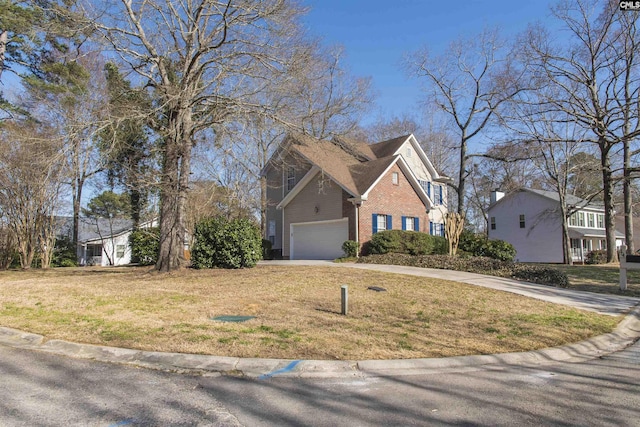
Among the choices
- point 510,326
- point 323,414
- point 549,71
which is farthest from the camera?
point 549,71

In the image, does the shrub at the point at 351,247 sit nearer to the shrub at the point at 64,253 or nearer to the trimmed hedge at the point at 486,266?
the trimmed hedge at the point at 486,266

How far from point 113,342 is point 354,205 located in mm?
17081

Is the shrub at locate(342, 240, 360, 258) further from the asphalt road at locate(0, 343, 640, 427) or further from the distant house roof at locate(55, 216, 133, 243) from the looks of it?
the distant house roof at locate(55, 216, 133, 243)

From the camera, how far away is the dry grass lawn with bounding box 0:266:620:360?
19.4 ft

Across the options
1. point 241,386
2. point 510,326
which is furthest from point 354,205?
point 241,386

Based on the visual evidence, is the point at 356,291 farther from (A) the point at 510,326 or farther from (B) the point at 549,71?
(B) the point at 549,71

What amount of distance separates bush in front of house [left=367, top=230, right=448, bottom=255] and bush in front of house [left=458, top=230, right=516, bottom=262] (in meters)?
1.59

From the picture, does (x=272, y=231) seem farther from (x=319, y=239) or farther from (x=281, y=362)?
(x=281, y=362)

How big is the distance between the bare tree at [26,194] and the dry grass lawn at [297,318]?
27.7ft

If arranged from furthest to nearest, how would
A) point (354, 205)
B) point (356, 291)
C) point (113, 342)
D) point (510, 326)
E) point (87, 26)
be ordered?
point (354, 205), point (87, 26), point (356, 291), point (510, 326), point (113, 342)

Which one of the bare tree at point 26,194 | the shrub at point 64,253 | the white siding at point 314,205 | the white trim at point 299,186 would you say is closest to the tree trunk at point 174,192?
the bare tree at point 26,194

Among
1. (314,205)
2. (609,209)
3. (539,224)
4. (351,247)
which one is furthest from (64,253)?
(539,224)

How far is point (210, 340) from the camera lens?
5.98 metres

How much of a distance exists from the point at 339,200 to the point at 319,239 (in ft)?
9.17
